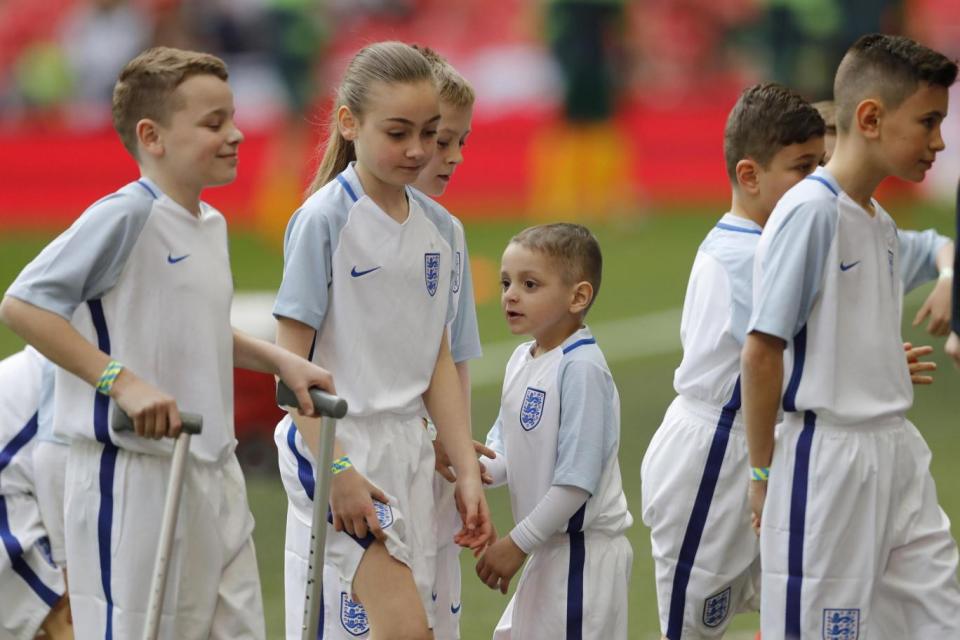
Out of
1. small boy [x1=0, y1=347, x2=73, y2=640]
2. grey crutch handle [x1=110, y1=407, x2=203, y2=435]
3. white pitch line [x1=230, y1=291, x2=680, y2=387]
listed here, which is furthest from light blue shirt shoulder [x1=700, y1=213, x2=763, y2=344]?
white pitch line [x1=230, y1=291, x2=680, y2=387]

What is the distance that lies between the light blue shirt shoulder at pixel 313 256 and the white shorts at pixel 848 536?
1.21 m

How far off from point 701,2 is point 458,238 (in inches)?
709

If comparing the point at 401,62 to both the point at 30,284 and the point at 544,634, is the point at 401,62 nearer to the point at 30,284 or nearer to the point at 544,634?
the point at 30,284

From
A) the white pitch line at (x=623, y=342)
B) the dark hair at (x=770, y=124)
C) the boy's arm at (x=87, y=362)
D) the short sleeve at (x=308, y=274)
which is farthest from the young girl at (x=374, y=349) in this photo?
the white pitch line at (x=623, y=342)

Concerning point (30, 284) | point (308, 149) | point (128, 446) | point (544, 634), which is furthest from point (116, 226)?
point (308, 149)

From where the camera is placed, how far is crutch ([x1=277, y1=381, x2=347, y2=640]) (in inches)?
156

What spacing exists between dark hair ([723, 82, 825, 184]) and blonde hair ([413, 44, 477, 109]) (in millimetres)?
743

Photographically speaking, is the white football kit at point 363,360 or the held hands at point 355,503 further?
the white football kit at point 363,360

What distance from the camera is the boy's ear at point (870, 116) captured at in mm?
4266

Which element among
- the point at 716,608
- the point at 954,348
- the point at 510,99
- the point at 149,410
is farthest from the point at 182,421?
the point at 510,99

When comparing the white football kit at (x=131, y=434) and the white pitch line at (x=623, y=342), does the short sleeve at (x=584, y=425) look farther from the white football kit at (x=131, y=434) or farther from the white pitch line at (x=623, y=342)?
the white pitch line at (x=623, y=342)

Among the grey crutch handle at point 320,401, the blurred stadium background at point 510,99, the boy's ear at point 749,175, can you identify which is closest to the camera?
the grey crutch handle at point 320,401

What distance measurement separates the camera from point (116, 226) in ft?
13.1

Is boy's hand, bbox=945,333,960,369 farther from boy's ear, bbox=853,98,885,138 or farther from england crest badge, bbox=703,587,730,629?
england crest badge, bbox=703,587,730,629
